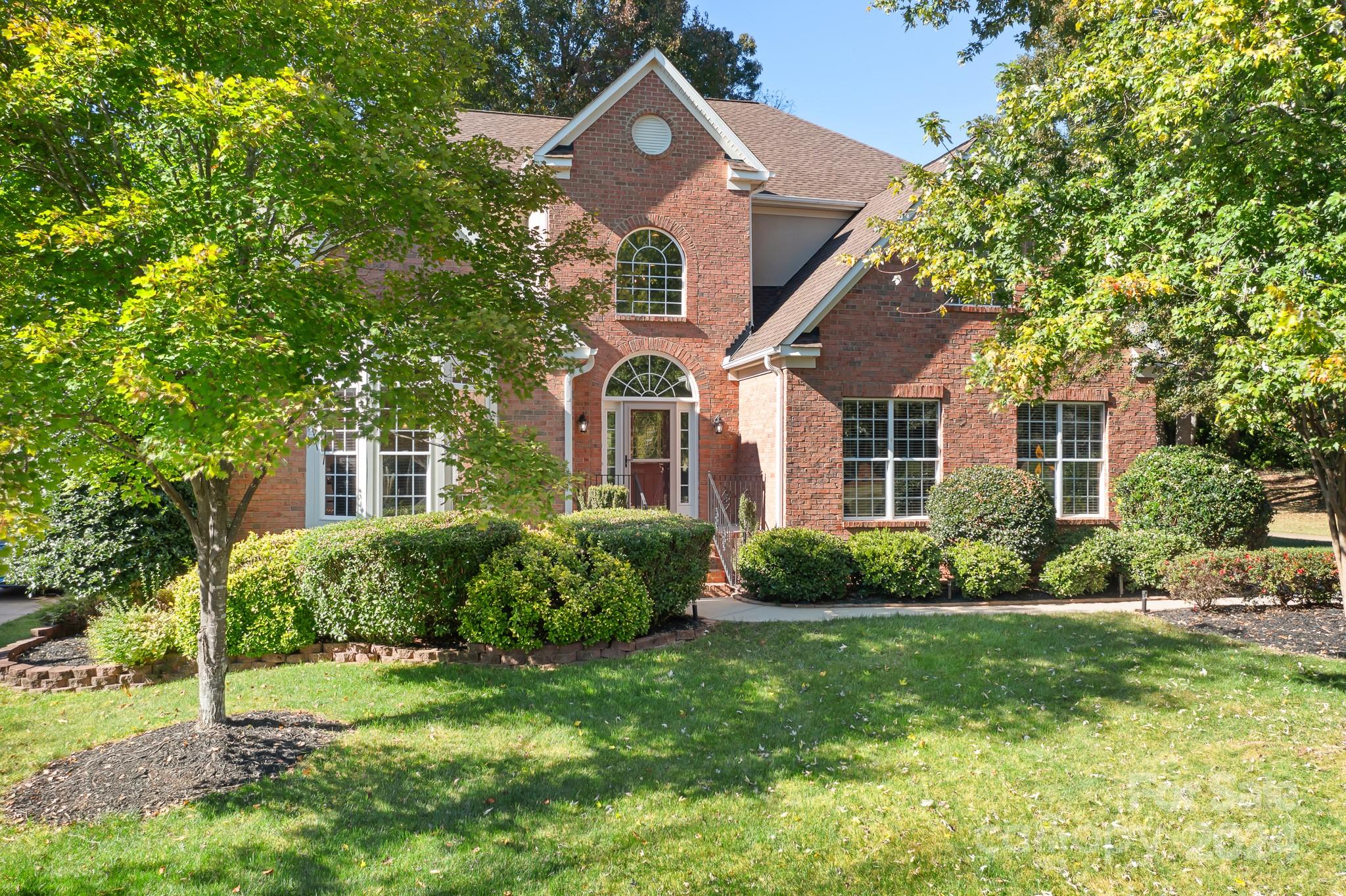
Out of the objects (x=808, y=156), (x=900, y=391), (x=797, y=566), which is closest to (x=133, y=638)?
(x=797, y=566)

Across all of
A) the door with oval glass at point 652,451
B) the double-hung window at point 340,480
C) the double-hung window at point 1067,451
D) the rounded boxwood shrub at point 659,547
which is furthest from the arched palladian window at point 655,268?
the double-hung window at point 1067,451

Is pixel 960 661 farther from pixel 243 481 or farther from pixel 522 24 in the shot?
pixel 522 24

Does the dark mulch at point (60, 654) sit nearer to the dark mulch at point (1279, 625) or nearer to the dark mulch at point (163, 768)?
the dark mulch at point (163, 768)

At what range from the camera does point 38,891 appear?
14.1 ft

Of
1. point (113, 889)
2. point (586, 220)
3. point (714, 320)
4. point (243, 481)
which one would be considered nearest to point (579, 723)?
point (113, 889)

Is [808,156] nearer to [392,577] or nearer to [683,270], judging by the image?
[683,270]

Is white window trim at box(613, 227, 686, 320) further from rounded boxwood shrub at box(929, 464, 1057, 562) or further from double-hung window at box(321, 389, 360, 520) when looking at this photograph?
rounded boxwood shrub at box(929, 464, 1057, 562)

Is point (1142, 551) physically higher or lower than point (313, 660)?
higher

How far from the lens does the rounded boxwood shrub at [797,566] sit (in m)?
11.5

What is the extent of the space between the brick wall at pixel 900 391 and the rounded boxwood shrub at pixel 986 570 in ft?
6.85

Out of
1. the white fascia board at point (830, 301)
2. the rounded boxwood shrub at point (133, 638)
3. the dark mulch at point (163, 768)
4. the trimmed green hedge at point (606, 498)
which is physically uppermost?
the white fascia board at point (830, 301)

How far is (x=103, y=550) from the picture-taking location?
9.56m

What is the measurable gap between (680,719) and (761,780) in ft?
4.03

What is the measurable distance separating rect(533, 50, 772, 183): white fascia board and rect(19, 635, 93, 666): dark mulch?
9846 mm
